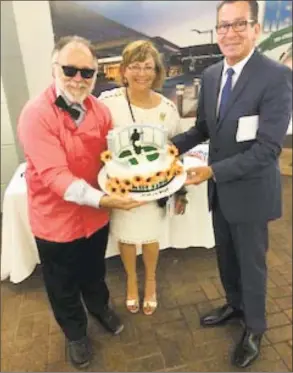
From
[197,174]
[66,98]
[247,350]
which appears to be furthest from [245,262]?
[66,98]

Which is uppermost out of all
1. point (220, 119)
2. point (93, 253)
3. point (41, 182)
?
point (220, 119)

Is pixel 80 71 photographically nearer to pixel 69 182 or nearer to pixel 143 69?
pixel 143 69

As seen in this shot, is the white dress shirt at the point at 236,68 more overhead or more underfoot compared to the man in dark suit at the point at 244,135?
more overhead

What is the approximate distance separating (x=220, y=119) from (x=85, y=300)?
76 centimetres

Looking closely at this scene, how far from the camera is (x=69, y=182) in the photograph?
0.87m

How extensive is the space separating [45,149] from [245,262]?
2.21ft

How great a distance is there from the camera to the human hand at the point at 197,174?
916mm

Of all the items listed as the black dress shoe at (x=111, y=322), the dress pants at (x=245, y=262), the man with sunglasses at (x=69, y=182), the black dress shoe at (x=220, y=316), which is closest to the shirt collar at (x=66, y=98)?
the man with sunglasses at (x=69, y=182)

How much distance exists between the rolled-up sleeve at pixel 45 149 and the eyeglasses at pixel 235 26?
43 cm

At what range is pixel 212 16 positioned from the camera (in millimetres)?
817

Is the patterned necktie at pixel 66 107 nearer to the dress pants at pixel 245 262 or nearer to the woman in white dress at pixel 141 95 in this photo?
the woman in white dress at pixel 141 95

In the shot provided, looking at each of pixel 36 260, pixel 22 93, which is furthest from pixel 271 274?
pixel 22 93

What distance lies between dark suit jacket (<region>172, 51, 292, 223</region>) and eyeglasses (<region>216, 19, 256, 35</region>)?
0.33ft

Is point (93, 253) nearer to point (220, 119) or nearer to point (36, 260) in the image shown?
point (36, 260)
